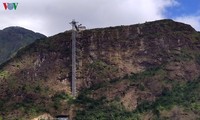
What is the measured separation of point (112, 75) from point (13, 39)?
3122 inches

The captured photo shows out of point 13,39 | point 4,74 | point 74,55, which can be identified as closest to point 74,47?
point 74,55

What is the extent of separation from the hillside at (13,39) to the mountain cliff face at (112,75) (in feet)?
187

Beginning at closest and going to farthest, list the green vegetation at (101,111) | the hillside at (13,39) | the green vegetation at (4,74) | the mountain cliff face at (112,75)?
the green vegetation at (101,111) → the mountain cliff face at (112,75) → the green vegetation at (4,74) → the hillside at (13,39)

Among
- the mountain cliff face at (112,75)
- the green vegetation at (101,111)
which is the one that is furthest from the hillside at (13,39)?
the green vegetation at (101,111)

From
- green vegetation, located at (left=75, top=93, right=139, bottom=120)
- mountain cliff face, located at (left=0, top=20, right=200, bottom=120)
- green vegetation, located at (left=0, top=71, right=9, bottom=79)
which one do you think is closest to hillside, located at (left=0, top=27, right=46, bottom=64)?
green vegetation, located at (left=0, top=71, right=9, bottom=79)

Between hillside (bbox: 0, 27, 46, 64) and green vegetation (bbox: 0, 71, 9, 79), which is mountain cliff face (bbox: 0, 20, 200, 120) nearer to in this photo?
green vegetation (bbox: 0, 71, 9, 79)

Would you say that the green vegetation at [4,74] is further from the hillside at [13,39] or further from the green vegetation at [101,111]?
the hillside at [13,39]

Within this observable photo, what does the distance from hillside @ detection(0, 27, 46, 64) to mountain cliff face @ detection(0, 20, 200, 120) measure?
57.1m

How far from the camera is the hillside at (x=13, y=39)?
160212mm

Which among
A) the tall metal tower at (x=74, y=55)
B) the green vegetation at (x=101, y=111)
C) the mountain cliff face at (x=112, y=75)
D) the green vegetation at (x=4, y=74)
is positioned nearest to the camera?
the green vegetation at (x=101, y=111)

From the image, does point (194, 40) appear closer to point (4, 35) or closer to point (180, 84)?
point (180, 84)

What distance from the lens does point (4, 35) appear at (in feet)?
567

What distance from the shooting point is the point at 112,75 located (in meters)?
95.4

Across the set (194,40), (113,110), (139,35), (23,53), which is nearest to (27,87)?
(23,53)
